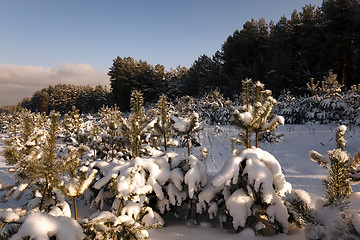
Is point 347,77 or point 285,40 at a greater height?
point 285,40

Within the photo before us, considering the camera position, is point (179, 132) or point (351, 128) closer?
point (179, 132)

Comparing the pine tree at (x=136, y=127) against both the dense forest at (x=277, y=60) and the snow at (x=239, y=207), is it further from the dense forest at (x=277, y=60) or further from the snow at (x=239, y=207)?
the dense forest at (x=277, y=60)

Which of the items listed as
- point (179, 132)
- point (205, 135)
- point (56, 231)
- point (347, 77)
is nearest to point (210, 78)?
point (347, 77)

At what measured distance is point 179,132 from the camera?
3408 mm

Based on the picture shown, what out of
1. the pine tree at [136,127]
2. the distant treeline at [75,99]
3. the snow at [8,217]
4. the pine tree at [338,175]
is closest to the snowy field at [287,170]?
the pine tree at [338,175]

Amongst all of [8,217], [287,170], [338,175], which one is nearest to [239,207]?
[338,175]

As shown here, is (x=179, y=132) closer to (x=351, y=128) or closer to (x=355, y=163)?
(x=355, y=163)

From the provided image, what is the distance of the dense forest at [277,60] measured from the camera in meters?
19.3

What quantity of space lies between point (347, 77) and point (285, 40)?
25.6 feet

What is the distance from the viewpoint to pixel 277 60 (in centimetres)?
2152

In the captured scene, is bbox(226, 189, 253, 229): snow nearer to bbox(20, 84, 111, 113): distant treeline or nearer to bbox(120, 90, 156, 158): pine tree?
bbox(120, 90, 156, 158): pine tree

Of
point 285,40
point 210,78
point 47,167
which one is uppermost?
point 285,40

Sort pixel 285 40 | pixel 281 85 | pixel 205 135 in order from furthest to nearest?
pixel 285 40
pixel 281 85
pixel 205 135

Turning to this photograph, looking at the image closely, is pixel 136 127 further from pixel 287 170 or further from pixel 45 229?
pixel 287 170
